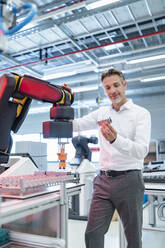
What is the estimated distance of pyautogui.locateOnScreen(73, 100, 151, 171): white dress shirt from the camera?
1.29m

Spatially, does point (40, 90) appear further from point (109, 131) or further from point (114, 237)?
point (114, 237)

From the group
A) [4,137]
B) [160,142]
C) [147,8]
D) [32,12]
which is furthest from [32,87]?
[160,142]

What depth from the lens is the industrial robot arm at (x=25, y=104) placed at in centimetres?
115

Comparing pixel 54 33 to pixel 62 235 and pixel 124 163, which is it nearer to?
pixel 124 163

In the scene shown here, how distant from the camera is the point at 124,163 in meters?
1.42

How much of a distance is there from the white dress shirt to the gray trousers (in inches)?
2.9

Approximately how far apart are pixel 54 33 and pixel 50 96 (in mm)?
2642

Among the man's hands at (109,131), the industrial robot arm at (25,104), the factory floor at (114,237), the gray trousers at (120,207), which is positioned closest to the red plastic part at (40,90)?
the industrial robot arm at (25,104)

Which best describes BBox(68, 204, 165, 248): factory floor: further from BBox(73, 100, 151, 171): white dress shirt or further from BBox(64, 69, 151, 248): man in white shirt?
BBox(73, 100, 151, 171): white dress shirt

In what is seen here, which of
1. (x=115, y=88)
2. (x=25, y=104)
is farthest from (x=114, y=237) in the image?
(x=25, y=104)

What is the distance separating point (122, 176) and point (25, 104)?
69 centimetres

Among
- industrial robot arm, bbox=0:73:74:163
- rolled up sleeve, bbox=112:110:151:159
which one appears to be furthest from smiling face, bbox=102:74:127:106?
industrial robot arm, bbox=0:73:74:163

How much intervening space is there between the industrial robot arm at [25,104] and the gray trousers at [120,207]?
416 millimetres

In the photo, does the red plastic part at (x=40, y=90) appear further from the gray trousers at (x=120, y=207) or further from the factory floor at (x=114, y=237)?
the factory floor at (x=114, y=237)
